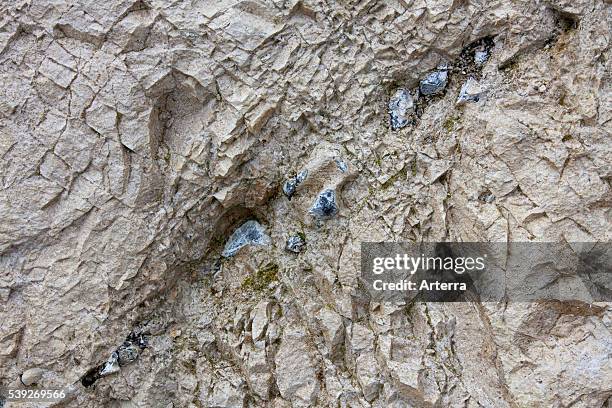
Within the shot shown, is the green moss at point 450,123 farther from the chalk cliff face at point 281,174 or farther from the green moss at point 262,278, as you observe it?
the green moss at point 262,278

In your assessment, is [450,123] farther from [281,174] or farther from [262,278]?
[262,278]

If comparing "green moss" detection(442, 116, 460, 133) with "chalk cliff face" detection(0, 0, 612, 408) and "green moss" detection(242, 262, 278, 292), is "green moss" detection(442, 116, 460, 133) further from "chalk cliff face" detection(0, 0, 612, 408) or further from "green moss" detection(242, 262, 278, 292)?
"green moss" detection(242, 262, 278, 292)

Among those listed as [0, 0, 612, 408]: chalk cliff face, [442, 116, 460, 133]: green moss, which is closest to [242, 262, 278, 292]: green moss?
[0, 0, 612, 408]: chalk cliff face

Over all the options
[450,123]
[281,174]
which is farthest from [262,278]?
[450,123]

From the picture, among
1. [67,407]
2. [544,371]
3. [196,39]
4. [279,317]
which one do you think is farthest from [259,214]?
[544,371]

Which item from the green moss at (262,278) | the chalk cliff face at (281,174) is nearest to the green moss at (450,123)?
the chalk cliff face at (281,174)

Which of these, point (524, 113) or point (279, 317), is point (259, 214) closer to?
point (279, 317)
